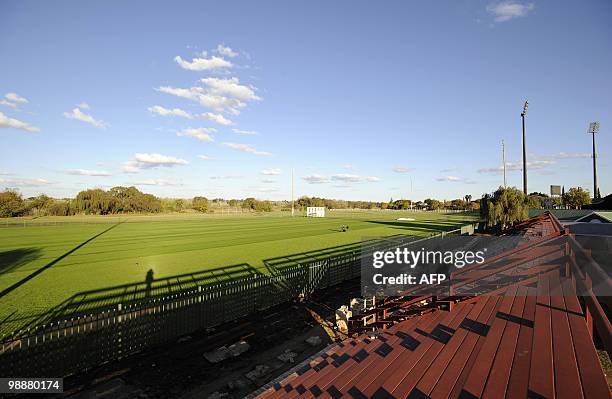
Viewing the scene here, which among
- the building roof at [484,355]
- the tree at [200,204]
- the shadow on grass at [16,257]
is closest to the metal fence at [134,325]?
the building roof at [484,355]

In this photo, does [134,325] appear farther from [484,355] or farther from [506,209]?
[506,209]

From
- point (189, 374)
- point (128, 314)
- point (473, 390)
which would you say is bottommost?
point (189, 374)

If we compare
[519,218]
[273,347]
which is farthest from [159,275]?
[519,218]

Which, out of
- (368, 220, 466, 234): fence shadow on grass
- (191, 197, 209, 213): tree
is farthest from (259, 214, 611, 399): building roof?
(191, 197, 209, 213): tree

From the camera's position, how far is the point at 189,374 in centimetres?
876

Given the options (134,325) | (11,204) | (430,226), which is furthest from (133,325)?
(11,204)

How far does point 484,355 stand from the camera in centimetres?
436

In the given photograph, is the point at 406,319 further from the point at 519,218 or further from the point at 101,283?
the point at 519,218

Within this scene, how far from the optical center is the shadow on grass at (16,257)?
2247cm

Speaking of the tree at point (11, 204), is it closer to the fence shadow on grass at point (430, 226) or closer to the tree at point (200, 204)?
the tree at point (200, 204)

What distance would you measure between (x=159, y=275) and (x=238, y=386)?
14.2 m

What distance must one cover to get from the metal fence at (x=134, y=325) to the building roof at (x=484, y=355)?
638 cm

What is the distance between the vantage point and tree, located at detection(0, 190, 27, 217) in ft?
273

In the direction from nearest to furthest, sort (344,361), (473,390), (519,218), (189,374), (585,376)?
(585,376), (473,390), (344,361), (189,374), (519,218)
